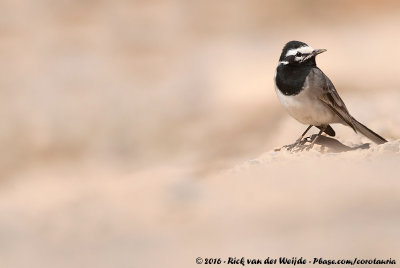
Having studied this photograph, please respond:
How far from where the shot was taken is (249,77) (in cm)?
1805

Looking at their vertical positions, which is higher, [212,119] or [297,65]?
[212,119]

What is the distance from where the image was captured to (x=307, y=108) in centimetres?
917

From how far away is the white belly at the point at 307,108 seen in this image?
9188 millimetres

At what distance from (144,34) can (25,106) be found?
4.31 m

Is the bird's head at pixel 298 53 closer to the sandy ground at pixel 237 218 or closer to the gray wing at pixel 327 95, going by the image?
the gray wing at pixel 327 95

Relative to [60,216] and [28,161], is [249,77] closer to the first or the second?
[28,161]

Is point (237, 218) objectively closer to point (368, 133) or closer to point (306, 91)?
point (306, 91)

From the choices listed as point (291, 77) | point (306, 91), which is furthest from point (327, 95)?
point (291, 77)

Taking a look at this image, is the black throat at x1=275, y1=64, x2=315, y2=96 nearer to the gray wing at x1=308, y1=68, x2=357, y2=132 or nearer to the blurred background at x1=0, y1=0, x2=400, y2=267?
the gray wing at x1=308, y1=68, x2=357, y2=132

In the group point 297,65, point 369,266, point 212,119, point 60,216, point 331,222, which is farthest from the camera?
point 212,119

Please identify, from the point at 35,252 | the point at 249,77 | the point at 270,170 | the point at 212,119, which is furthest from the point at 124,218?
Answer: the point at 249,77

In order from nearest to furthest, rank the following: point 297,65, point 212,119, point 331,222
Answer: point 331,222 < point 297,65 < point 212,119

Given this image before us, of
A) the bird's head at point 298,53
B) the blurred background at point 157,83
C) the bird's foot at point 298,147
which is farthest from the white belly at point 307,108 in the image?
the blurred background at point 157,83

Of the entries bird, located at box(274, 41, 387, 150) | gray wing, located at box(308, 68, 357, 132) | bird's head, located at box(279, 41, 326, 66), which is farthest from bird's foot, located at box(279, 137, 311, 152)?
bird's head, located at box(279, 41, 326, 66)
